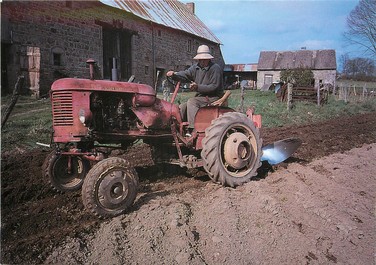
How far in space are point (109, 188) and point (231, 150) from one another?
1.84m

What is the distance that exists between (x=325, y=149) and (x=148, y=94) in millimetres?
4866

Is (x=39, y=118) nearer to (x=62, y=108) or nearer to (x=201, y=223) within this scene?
(x=62, y=108)

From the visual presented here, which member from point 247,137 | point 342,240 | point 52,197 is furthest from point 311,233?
point 52,197

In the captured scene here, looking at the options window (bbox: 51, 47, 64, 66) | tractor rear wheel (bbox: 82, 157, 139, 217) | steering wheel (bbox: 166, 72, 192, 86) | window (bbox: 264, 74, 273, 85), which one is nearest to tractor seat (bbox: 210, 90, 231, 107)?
steering wheel (bbox: 166, 72, 192, 86)

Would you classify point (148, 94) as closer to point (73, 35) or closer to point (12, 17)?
point (12, 17)

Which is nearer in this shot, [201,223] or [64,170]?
[201,223]

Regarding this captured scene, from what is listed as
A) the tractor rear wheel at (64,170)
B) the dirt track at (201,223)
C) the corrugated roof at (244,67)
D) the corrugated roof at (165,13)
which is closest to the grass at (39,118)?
the dirt track at (201,223)

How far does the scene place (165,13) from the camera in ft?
72.2

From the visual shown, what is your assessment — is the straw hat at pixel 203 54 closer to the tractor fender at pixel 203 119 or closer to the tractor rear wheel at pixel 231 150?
the tractor fender at pixel 203 119

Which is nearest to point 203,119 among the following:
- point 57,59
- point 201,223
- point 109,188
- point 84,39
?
point 201,223

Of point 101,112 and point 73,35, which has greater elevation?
point 73,35

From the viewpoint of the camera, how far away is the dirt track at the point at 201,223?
2781 mm

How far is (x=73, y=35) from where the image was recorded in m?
14.5

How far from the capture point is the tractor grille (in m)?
3.50
